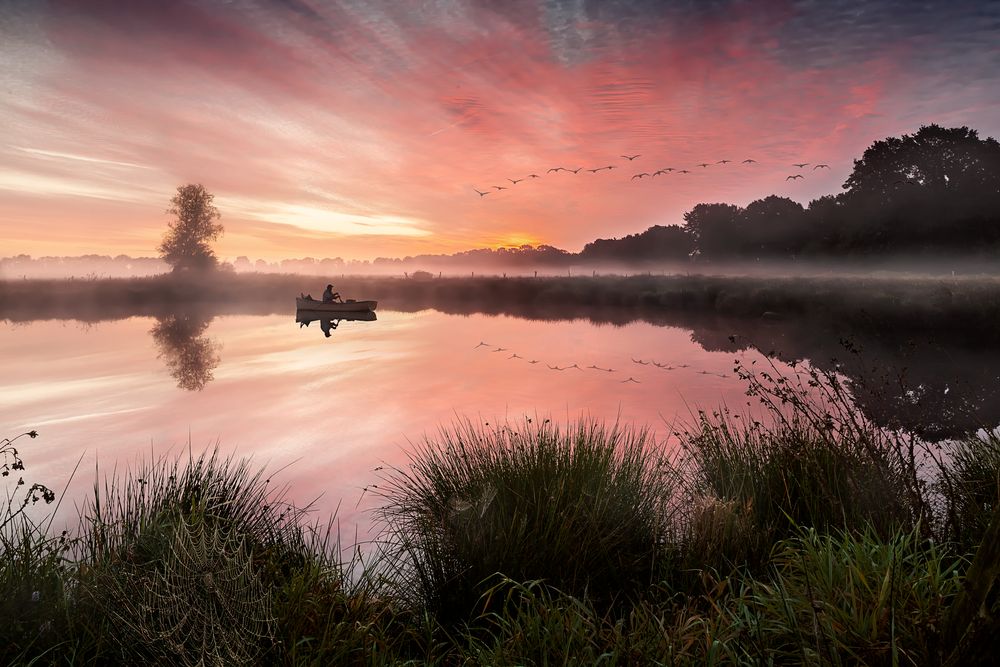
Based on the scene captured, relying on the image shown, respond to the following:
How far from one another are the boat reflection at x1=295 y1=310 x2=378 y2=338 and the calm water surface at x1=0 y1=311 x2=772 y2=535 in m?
6.51

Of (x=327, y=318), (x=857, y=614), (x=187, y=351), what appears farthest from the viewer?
(x=327, y=318)

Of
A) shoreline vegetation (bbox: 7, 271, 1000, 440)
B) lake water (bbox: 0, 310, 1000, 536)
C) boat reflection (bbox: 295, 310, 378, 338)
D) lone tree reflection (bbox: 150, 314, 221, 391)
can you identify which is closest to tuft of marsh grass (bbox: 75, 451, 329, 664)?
lake water (bbox: 0, 310, 1000, 536)

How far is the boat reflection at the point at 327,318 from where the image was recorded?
39531 millimetres

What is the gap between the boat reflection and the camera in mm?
39531

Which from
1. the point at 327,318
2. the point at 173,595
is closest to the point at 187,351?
the point at 327,318

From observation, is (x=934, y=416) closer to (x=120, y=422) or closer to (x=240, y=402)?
(x=240, y=402)

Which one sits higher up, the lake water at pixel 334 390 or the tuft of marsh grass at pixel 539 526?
the tuft of marsh grass at pixel 539 526

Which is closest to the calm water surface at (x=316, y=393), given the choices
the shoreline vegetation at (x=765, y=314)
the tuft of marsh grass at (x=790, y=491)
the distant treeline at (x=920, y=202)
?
the shoreline vegetation at (x=765, y=314)

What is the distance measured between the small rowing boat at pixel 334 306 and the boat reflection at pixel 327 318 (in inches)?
16.7

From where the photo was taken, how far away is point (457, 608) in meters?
5.10

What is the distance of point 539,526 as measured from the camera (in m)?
5.19

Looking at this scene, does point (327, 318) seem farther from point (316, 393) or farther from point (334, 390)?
point (316, 393)

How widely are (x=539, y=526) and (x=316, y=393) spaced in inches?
534

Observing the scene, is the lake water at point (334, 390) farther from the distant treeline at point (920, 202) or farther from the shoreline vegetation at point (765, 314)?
the distant treeline at point (920, 202)
